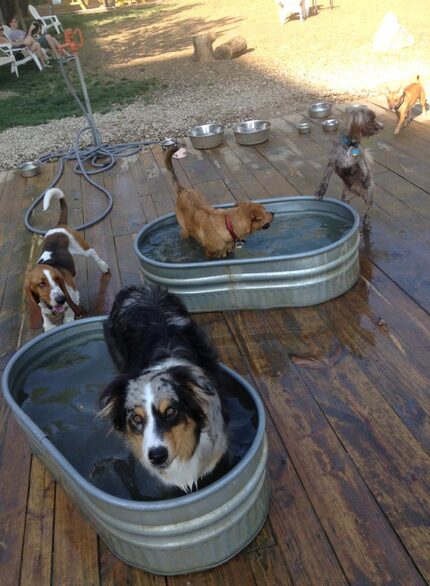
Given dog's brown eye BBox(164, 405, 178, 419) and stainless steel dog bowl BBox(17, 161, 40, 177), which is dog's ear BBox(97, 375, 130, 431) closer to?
dog's brown eye BBox(164, 405, 178, 419)

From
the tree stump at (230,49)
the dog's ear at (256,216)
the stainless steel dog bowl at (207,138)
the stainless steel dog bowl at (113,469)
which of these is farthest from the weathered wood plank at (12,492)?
the tree stump at (230,49)

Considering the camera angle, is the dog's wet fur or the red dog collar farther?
the dog's wet fur

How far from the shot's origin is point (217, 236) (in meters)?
3.91

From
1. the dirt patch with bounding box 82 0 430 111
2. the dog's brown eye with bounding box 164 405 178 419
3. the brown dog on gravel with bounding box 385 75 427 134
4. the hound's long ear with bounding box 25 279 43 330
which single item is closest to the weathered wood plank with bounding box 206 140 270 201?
the brown dog on gravel with bounding box 385 75 427 134

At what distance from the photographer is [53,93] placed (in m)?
10.9

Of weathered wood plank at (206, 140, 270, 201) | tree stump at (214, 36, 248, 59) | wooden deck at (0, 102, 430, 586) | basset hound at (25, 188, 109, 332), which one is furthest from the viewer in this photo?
tree stump at (214, 36, 248, 59)

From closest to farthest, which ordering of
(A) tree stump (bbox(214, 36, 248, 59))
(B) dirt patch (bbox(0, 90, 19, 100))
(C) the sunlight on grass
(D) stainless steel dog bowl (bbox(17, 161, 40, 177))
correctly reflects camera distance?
(D) stainless steel dog bowl (bbox(17, 161, 40, 177)) < (C) the sunlight on grass < (B) dirt patch (bbox(0, 90, 19, 100)) < (A) tree stump (bbox(214, 36, 248, 59))

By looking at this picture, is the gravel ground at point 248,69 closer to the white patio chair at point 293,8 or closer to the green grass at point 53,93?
the white patio chair at point 293,8

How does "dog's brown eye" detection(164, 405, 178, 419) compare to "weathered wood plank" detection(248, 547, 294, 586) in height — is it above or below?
above

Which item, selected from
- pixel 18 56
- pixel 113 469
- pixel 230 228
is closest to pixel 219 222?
pixel 230 228

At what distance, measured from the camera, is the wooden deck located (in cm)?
212

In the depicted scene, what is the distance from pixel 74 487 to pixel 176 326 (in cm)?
92

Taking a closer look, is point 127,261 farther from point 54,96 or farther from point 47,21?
point 47,21

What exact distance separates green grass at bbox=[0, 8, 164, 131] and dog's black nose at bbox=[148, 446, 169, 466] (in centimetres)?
818
